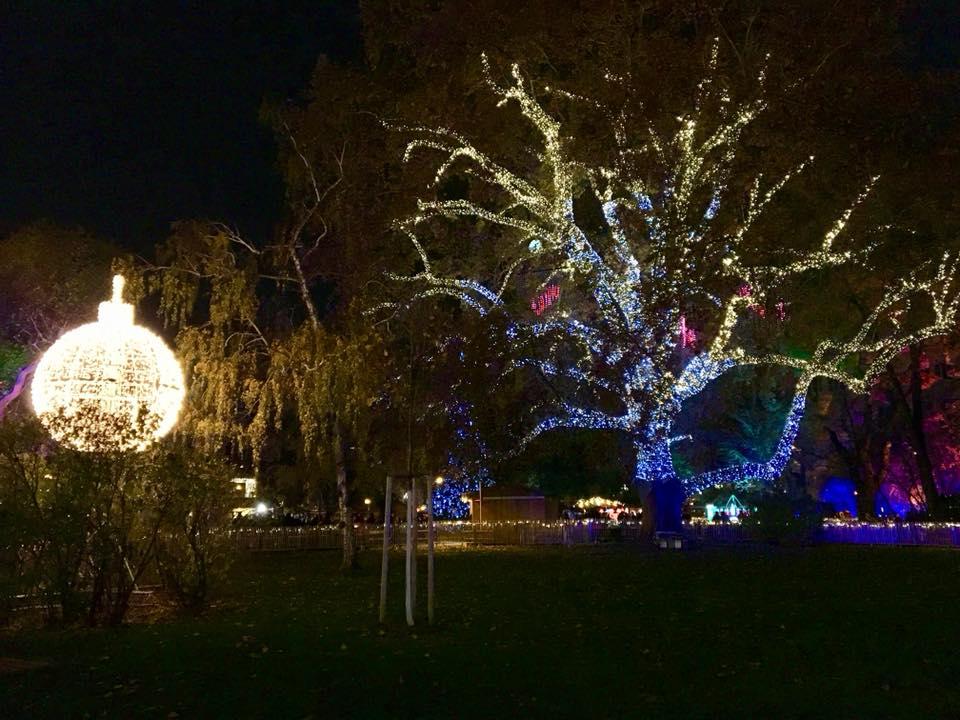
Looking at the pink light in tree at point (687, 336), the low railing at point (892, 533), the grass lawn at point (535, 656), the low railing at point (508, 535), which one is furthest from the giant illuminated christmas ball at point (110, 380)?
the low railing at point (892, 533)

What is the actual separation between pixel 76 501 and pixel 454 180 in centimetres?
1875

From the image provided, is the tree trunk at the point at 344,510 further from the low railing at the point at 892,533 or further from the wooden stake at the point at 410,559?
the low railing at the point at 892,533

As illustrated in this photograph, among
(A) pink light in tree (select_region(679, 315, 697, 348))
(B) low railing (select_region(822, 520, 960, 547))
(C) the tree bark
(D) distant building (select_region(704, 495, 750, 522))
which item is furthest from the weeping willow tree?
(D) distant building (select_region(704, 495, 750, 522))

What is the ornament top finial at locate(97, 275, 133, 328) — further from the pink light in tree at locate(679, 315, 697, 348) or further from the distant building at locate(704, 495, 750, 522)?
the distant building at locate(704, 495, 750, 522)

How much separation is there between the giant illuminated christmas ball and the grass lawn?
2.75 meters

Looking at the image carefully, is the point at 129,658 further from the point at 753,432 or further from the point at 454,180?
the point at 753,432

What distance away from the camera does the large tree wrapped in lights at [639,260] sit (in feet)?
75.2

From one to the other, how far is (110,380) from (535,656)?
8034 millimetres

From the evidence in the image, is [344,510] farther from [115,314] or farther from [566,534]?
[566,534]

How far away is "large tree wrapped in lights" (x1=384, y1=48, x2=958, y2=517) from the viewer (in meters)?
22.9

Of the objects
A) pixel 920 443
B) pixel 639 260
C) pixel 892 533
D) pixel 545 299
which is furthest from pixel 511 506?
pixel 639 260

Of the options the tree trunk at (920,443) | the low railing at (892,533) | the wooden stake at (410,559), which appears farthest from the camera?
the tree trunk at (920,443)

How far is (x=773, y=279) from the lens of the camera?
25.0 meters

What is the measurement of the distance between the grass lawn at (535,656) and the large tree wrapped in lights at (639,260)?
29.8ft
